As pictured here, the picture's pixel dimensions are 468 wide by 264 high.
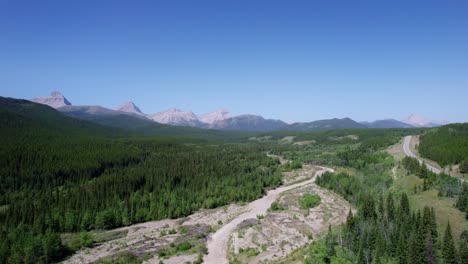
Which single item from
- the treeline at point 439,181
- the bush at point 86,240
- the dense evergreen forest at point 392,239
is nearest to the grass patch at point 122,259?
the bush at point 86,240

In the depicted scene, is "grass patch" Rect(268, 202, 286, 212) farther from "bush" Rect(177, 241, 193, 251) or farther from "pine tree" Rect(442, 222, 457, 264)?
"pine tree" Rect(442, 222, 457, 264)

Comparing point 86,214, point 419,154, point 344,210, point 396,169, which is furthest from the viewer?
point 419,154

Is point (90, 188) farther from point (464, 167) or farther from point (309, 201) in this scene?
point (464, 167)

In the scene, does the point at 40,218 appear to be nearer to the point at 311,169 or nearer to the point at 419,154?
the point at 311,169

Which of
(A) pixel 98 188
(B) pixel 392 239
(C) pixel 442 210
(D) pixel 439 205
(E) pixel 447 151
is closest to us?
(B) pixel 392 239

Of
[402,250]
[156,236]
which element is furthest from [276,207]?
[402,250]

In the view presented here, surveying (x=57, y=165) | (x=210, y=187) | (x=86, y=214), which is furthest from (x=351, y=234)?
(x=57, y=165)
